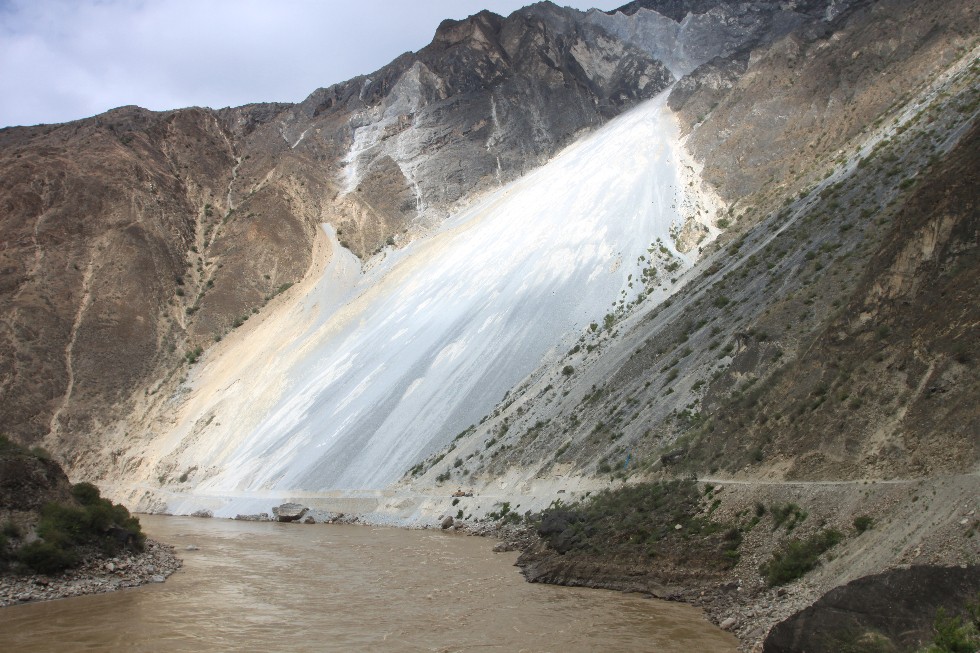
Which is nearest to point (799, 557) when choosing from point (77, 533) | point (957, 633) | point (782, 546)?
point (782, 546)

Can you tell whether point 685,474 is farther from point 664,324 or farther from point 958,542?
point 664,324

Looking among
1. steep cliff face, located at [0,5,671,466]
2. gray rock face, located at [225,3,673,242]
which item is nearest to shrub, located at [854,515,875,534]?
steep cliff face, located at [0,5,671,466]

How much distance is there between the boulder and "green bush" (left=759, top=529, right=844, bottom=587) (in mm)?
25268

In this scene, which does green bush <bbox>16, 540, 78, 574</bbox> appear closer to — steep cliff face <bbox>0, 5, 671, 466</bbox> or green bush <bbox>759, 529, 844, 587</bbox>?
green bush <bbox>759, 529, 844, 587</bbox>

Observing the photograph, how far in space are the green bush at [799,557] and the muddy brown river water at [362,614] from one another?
4.93 feet

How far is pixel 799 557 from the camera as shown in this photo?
42.8ft

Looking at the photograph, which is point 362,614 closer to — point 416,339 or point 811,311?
point 811,311

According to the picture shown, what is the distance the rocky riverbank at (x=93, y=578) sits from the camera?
661 inches

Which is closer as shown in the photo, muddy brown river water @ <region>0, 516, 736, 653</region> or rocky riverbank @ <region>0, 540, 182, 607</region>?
muddy brown river water @ <region>0, 516, 736, 653</region>

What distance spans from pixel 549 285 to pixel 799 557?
3163 centimetres

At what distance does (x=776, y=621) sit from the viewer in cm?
1210

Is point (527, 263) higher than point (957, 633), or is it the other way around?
point (527, 263)

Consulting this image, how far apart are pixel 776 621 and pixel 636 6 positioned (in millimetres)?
96062

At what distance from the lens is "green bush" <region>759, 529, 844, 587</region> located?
12773 mm
